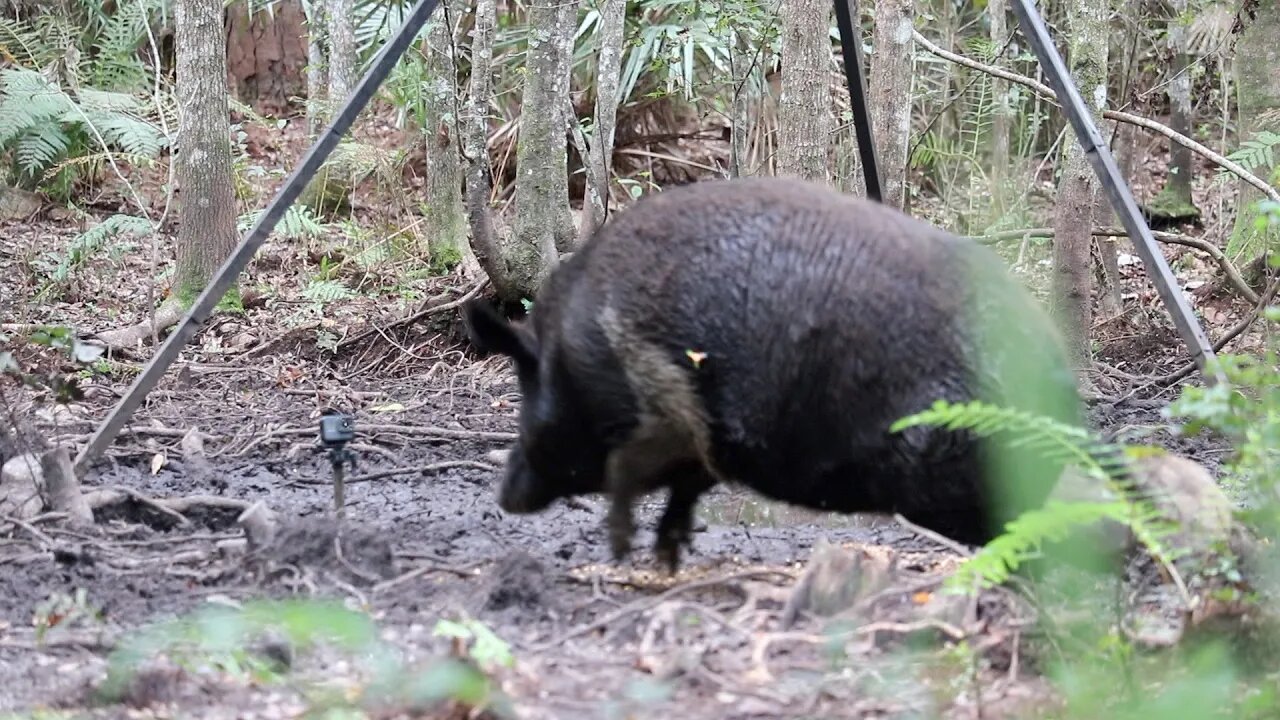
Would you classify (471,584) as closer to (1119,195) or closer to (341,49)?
(1119,195)

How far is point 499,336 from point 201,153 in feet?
19.6

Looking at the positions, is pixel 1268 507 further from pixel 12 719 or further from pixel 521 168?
pixel 521 168

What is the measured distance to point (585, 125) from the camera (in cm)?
1386

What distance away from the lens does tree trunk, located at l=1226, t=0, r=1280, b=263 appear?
931 centimetres

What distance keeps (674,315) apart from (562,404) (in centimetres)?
72

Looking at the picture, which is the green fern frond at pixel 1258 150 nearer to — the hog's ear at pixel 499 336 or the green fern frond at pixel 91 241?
the hog's ear at pixel 499 336

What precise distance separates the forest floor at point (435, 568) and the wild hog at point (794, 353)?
1.27ft

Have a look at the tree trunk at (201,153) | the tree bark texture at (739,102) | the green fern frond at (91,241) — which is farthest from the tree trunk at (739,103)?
the green fern frond at (91,241)

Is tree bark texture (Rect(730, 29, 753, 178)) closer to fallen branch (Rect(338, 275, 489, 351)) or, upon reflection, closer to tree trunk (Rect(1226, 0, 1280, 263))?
A: fallen branch (Rect(338, 275, 489, 351))

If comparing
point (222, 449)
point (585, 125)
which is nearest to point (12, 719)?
point (222, 449)

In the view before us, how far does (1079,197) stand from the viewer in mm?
A: 8156

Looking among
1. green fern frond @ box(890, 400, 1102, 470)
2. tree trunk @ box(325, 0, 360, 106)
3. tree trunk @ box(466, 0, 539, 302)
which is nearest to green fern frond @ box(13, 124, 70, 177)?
tree trunk @ box(325, 0, 360, 106)

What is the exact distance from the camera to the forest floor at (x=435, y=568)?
3.63 meters

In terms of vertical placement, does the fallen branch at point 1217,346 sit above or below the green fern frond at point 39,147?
below
